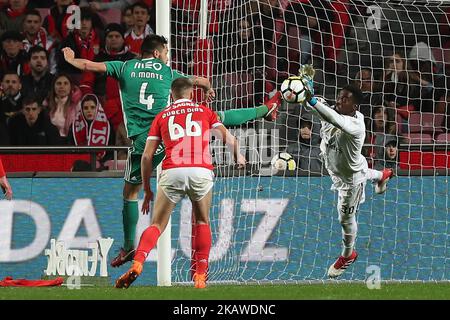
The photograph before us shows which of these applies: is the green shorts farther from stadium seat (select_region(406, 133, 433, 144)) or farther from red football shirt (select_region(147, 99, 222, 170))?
stadium seat (select_region(406, 133, 433, 144))

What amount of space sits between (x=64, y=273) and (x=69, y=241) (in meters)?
1.37

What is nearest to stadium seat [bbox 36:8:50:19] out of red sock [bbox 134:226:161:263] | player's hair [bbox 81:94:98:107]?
player's hair [bbox 81:94:98:107]

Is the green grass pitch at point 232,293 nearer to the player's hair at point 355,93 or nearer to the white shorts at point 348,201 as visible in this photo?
the white shorts at point 348,201

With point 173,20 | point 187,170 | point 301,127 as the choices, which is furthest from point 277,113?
point 187,170

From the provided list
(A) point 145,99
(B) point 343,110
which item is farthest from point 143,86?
(B) point 343,110

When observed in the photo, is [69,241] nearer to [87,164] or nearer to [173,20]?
[87,164]

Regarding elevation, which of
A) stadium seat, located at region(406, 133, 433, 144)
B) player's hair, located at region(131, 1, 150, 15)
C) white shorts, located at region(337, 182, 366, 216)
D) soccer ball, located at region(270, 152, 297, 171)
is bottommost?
white shorts, located at region(337, 182, 366, 216)

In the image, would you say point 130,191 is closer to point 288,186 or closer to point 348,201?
point 288,186

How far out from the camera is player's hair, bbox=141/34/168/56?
13461 millimetres

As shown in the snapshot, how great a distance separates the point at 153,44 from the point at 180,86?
4.30 ft

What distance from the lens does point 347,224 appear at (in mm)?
14977

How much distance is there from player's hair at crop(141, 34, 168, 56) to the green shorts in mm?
825

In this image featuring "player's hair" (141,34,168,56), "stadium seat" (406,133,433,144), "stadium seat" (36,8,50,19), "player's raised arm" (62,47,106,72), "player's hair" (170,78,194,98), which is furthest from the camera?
"stadium seat" (36,8,50,19)

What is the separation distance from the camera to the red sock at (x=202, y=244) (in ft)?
40.8
